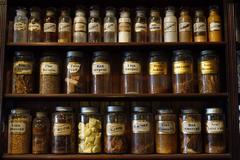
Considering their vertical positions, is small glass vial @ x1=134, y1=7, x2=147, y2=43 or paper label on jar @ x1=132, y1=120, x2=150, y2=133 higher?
small glass vial @ x1=134, y1=7, x2=147, y2=43

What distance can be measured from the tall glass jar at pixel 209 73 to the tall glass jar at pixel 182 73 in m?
0.05

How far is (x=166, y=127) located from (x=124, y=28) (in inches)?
19.7

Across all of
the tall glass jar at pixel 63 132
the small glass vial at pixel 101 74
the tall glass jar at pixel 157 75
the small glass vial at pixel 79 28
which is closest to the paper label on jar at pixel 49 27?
the small glass vial at pixel 79 28

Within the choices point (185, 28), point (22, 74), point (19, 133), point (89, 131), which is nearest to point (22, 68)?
point (22, 74)

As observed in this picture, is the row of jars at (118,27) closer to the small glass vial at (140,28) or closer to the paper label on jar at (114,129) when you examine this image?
the small glass vial at (140,28)

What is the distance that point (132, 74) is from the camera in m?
1.75

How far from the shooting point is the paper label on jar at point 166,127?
1.69 meters

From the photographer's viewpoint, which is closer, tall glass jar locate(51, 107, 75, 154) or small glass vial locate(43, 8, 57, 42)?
tall glass jar locate(51, 107, 75, 154)

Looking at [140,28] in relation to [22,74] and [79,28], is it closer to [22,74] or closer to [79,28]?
[79,28]

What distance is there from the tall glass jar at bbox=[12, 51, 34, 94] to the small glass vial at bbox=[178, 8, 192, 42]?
72 centimetres

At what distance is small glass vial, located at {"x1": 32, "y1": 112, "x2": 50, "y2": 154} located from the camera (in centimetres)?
169

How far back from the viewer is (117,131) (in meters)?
1.69

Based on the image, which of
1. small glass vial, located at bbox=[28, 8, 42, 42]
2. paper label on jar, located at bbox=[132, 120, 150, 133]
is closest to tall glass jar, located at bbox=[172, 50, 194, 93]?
paper label on jar, located at bbox=[132, 120, 150, 133]

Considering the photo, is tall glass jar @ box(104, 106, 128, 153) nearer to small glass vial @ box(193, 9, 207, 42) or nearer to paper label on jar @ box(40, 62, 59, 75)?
paper label on jar @ box(40, 62, 59, 75)
